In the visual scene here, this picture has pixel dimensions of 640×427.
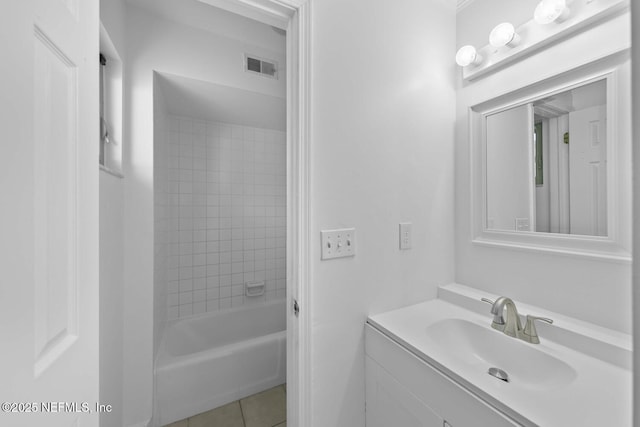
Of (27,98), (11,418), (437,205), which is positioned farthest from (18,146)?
(437,205)

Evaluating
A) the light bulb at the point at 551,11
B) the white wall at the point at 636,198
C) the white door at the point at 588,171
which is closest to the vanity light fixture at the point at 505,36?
the light bulb at the point at 551,11

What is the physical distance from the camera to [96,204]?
0.64 metres

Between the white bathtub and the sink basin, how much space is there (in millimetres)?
1263

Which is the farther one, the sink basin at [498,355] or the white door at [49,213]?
the sink basin at [498,355]

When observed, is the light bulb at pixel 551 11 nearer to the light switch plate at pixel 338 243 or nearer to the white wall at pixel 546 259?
the white wall at pixel 546 259

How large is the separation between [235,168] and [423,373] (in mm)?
2360

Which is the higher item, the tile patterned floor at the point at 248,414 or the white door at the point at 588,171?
the white door at the point at 588,171

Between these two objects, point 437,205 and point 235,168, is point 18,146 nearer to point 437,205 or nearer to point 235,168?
point 437,205

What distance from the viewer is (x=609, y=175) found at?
0.90m

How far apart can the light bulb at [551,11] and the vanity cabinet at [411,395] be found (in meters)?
1.34

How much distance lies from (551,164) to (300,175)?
102 cm

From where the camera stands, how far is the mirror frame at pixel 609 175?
0.87 meters

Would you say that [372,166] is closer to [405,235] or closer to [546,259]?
[405,235]

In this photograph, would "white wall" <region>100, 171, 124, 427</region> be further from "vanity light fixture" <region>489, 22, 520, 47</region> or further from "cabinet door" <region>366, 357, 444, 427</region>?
"vanity light fixture" <region>489, 22, 520, 47</region>
